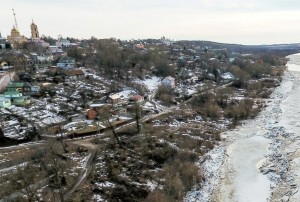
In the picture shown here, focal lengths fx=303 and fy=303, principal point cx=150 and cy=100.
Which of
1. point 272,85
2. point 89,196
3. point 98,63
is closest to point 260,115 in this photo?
point 272,85

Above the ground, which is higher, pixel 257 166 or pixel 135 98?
pixel 135 98

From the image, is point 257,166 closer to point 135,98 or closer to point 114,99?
point 135,98

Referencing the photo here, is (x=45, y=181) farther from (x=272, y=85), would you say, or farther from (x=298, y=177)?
(x=272, y=85)

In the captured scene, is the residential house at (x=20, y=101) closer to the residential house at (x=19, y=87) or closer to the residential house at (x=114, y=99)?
the residential house at (x=19, y=87)

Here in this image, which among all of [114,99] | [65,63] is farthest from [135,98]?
[65,63]

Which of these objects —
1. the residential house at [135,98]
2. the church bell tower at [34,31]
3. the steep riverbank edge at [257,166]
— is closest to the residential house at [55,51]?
the church bell tower at [34,31]

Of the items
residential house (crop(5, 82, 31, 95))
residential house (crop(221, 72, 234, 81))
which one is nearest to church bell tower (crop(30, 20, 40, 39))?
residential house (crop(5, 82, 31, 95))

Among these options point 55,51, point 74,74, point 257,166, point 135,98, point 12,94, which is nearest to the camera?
point 257,166

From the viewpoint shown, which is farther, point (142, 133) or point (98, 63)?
point (98, 63)

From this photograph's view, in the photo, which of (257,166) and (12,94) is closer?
(257,166)
